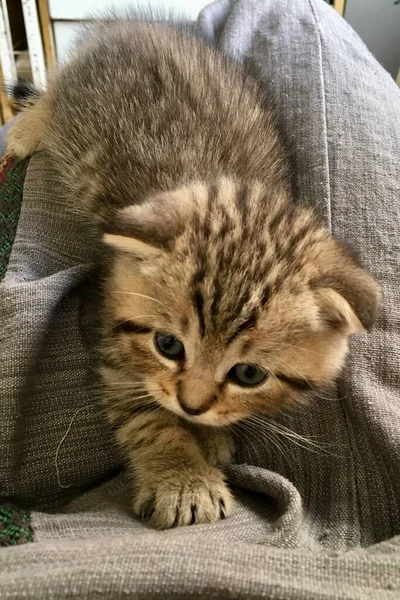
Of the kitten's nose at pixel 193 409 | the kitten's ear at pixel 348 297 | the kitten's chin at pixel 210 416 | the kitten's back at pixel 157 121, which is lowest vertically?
the kitten's chin at pixel 210 416

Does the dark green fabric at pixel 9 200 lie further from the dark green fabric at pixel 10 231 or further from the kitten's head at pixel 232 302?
the kitten's head at pixel 232 302

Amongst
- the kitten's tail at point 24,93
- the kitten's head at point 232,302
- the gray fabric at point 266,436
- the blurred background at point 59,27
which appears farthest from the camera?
the blurred background at point 59,27

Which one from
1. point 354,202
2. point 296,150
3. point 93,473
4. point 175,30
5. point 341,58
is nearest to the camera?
point 93,473

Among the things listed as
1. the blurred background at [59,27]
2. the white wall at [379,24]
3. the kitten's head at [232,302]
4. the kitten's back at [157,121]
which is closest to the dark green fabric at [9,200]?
the kitten's back at [157,121]

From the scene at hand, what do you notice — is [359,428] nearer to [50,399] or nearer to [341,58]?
[50,399]

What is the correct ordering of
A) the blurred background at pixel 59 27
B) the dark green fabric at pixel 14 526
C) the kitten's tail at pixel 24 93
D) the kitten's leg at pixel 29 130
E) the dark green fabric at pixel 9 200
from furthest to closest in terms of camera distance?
1. the blurred background at pixel 59 27
2. the kitten's tail at pixel 24 93
3. the kitten's leg at pixel 29 130
4. the dark green fabric at pixel 9 200
5. the dark green fabric at pixel 14 526

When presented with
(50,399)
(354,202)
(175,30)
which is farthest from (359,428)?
(175,30)

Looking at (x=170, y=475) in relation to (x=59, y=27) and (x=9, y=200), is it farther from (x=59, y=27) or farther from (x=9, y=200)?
(x=59, y=27)

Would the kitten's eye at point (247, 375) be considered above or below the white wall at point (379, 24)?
above
